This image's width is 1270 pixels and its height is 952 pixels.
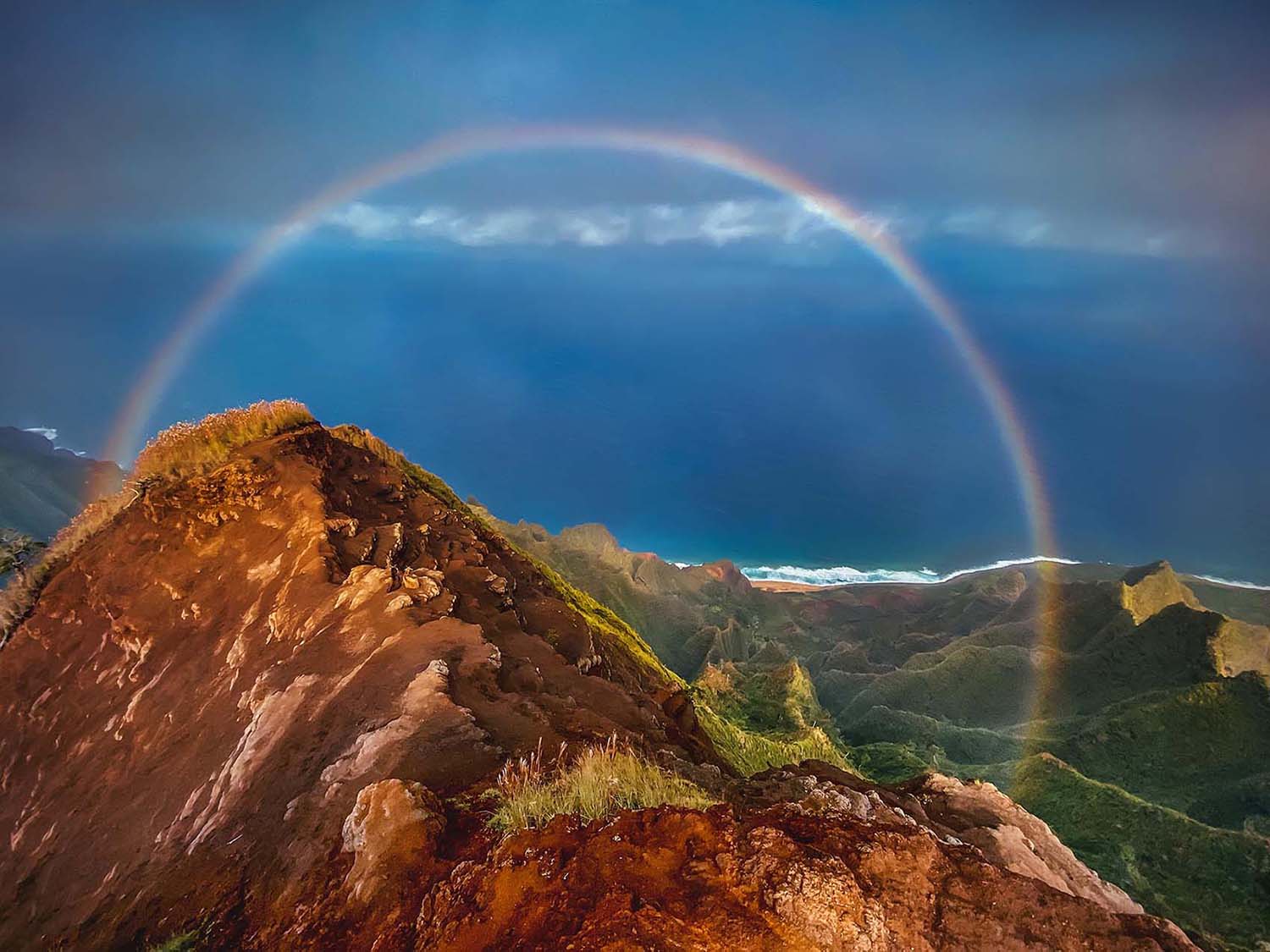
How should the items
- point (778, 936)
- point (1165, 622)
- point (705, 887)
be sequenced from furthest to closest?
point (1165, 622) < point (705, 887) < point (778, 936)

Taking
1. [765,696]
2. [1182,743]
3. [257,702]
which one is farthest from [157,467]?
[1182,743]

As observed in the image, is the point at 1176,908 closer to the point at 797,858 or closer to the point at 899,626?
the point at 797,858

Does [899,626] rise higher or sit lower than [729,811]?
higher

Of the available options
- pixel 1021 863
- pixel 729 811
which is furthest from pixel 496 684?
pixel 1021 863

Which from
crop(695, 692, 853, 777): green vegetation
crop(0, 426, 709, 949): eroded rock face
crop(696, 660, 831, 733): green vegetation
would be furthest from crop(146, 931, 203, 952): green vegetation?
crop(696, 660, 831, 733): green vegetation

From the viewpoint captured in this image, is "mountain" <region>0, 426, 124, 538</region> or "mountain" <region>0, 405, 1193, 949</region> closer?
"mountain" <region>0, 405, 1193, 949</region>

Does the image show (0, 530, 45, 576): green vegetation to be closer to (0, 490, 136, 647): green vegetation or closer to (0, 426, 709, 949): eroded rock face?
(0, 490, 136, 647): green vegetation

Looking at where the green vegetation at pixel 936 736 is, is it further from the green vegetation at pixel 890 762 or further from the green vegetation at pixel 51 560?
the green vegetation at pixel 51 560
